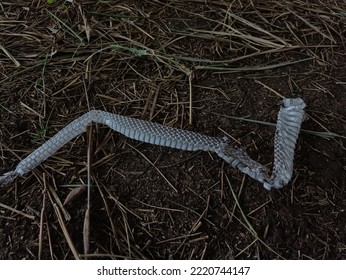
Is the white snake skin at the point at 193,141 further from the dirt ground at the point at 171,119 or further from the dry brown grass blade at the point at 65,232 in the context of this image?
the dry brown grass blade at the point at 65,232

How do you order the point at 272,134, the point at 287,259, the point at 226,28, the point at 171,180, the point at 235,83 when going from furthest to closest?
1. the point at 226,28
2. the point at 235,83
3. the point at 272,134
4. the point at 171,180
5. the point at 287,259

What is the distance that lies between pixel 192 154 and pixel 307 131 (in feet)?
1.35

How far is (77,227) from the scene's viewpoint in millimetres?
1247

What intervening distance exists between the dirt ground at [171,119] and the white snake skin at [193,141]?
0.03 meters

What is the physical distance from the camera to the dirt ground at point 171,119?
1.24m

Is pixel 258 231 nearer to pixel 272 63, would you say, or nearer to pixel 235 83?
pixel 235 83

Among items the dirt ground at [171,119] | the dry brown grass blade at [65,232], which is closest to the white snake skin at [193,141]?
the dirt ground at [171,119]

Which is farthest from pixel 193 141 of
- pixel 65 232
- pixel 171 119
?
pixel 65 232

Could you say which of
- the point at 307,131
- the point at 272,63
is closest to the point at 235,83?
the point at 272,63

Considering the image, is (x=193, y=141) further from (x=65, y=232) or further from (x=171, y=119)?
(x=65, y=232)

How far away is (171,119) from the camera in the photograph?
151 cm

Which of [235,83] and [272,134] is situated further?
[235,83]

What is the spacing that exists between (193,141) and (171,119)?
0.53ft

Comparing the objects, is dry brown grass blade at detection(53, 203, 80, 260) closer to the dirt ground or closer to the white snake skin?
the dirt ground
